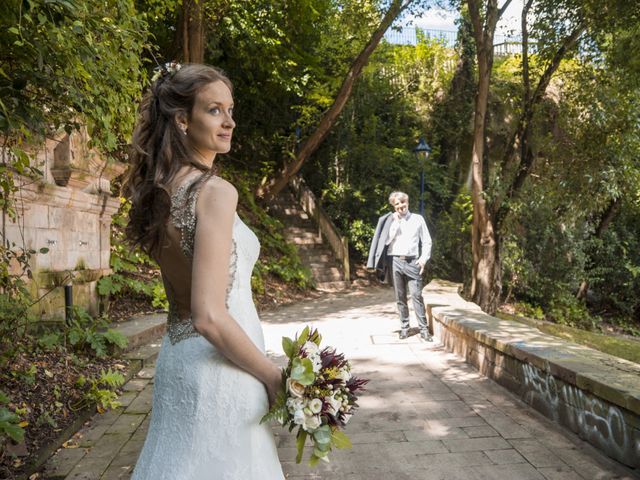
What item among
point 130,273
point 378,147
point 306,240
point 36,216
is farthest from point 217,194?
point 378,147

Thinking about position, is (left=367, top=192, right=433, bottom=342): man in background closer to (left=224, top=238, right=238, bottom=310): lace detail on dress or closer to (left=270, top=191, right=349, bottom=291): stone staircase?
(left=224, top=238, right=238, bottom=310): lace detail on dress

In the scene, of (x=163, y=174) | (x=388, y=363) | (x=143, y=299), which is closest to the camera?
(x=163, y=174)

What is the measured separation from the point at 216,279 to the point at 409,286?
5.92 m

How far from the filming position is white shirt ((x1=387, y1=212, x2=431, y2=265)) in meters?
7.01

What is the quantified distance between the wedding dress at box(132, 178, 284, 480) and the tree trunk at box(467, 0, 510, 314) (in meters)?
9.79

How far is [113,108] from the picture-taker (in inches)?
149

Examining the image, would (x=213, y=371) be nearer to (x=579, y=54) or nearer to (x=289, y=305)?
(x=289, y=305)

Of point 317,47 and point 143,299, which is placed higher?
point 317,47

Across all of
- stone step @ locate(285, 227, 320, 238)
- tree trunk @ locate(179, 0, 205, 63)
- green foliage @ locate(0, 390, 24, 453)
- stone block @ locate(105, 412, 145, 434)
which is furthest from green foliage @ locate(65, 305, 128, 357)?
stone step @ locate(285, 227, 320, 238)

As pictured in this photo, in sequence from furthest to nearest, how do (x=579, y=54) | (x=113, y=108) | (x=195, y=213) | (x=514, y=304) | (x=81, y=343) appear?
(x=514, y=304)
(x=579, y=54)
(x=81, y=343)
(x=113, y=108)
(x=195, y=213)

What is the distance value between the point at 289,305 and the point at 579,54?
7.85 m

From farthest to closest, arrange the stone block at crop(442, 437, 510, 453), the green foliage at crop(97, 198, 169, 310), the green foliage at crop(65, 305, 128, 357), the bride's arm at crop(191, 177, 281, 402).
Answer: the green foliage at crop(97, 198, 169, 310) → the green foliage at crop(65, 305, 128, 357) → the stone block at crop(442, 437, 510, 453) → the bride's arm at crop(191, 177, 281, 402)

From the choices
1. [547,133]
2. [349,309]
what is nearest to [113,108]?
[349,309]

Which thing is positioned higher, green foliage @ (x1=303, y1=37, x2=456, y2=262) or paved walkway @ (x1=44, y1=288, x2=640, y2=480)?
green foliage @ (x1=303, y1=37, x2=456, y2=262)
